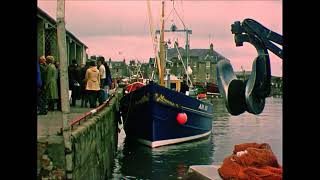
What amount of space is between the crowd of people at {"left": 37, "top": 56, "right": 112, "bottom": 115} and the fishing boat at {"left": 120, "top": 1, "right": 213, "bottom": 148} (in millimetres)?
2208

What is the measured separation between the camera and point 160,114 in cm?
2003

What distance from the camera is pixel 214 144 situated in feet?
75.3

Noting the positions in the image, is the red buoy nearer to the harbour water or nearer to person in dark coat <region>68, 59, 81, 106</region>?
the harbour water

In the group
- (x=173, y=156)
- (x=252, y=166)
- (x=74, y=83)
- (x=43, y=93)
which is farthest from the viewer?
(x=173, y=156)

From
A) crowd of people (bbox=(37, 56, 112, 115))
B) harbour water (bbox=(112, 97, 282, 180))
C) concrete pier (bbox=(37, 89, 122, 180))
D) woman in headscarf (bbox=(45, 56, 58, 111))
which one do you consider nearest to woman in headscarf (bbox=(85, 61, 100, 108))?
crowd of people (bbox=(37, 56, 112, 115))

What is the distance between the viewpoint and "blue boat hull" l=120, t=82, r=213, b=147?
19.8m

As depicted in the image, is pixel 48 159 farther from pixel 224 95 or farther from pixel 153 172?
pixel 153 172

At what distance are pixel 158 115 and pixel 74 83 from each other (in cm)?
473

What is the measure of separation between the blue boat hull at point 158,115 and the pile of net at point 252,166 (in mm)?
11631

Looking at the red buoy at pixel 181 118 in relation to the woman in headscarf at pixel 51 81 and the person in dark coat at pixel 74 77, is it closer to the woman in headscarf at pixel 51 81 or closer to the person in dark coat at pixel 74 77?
the person in dark coat at pixel 74 77

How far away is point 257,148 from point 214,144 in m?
15.0

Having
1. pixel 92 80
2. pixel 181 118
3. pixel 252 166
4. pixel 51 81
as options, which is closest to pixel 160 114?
pixel 181 118

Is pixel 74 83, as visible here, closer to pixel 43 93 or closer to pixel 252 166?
pixel 43 93
